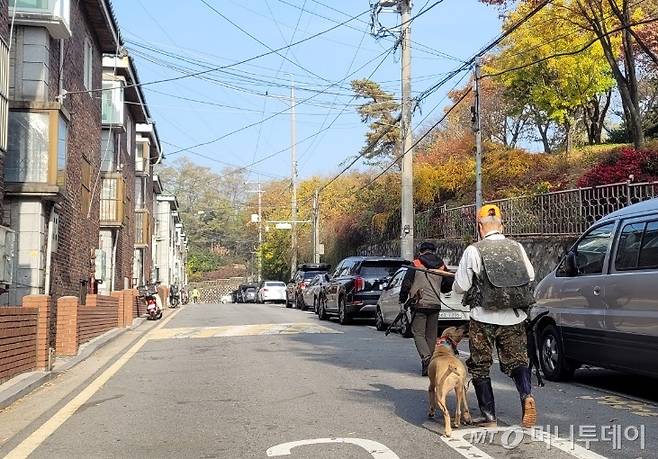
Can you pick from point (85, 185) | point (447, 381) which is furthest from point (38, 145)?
point (447, 381)

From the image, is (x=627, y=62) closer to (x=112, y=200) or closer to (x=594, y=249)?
(x=594, y=249)

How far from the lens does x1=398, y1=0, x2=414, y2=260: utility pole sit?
23.0 metres

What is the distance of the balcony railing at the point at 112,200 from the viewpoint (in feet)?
73.4

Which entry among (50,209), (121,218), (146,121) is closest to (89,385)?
(50,209)

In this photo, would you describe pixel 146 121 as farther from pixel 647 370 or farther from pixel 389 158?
pixel 647 370

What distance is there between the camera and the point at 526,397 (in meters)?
6.12

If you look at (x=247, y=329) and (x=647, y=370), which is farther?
(x=247, y=329)

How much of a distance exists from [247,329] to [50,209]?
18.8 feet

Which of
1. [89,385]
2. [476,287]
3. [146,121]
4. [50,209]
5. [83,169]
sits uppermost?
[146,121]

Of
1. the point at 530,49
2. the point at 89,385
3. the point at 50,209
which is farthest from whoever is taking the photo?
the point at 530,49

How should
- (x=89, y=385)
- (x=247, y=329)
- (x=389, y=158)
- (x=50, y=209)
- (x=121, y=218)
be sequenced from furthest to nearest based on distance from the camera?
(x=389, y=158) < (x=121, y=218) < (x=247, y=329) < (x=50, y=209) < (x=89, y=385)

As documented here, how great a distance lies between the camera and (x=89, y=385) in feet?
31.0

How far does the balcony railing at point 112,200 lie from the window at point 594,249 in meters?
16.6

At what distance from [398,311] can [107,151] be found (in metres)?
11.6
